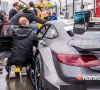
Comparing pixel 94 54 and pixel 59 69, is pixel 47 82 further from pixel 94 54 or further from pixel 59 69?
pixel 94 54

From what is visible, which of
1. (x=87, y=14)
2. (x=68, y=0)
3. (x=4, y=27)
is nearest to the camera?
(x=87, y=14)

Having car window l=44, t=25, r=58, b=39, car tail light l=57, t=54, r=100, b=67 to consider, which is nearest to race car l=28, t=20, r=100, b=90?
car tail light l=57, t=54, r=100, b=67

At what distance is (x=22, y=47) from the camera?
25.7 ft

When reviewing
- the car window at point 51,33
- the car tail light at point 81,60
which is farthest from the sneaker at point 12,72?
the car tail light at point 81,60

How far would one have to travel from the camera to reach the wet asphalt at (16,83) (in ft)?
24.4

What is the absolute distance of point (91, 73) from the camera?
185 inches

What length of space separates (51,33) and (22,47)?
1524 millimetres

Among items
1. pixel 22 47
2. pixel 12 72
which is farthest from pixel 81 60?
pixel 12 72

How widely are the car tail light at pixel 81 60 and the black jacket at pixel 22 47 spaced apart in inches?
115

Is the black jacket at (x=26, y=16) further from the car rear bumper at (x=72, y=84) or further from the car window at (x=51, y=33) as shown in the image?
the car rear bumper at (x=72, y=84)

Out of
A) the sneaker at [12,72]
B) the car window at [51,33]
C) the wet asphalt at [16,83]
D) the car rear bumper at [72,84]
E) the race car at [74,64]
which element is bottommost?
the wet asphalt at [16,83]

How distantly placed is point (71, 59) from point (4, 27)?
18.0 feet

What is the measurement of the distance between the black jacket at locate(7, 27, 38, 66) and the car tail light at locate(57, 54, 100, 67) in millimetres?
2932

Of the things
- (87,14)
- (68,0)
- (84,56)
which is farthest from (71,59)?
(68,0)
